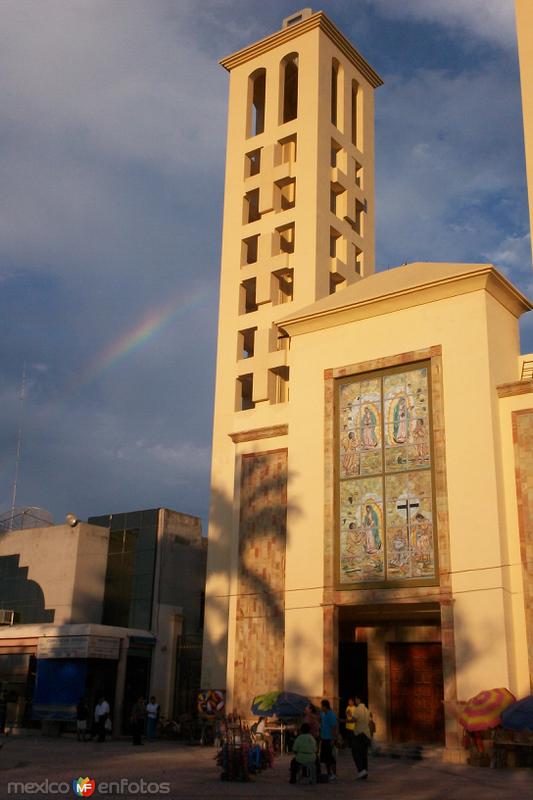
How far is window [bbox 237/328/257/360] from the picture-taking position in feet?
117

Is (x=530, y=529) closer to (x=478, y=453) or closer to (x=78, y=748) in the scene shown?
(x=478, y=453)

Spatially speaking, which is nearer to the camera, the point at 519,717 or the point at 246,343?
the point at 519,717

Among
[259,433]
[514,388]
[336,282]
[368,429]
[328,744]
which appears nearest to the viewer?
[328,744]

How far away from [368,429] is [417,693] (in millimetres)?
8458

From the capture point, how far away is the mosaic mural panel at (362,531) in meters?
25.9

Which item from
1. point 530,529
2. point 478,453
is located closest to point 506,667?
point 530,529

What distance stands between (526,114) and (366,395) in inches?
462

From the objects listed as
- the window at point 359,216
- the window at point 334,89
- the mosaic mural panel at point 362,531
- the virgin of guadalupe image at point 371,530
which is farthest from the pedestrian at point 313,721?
the window at point 334,89

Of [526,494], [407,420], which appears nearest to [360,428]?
[407,420]

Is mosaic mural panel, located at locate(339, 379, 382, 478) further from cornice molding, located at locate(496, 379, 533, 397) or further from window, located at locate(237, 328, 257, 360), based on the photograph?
window, located at locate(237, 328, 257, 360)

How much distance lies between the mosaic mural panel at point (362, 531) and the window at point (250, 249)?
13.6 meters

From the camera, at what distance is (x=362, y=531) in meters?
26.4

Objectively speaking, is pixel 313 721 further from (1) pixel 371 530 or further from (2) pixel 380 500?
Answer: (2) pixel 380 500

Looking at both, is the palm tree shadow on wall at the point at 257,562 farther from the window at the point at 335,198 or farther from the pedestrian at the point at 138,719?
the window at the point at 335,198
